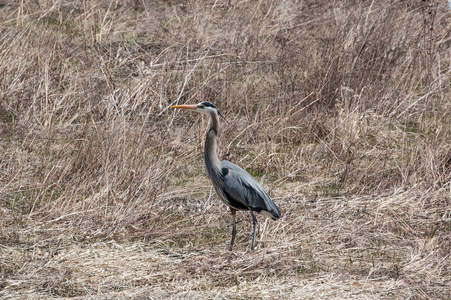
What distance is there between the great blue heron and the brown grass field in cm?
29

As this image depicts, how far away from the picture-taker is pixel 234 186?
15.9 feet

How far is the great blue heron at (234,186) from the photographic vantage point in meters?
4.82

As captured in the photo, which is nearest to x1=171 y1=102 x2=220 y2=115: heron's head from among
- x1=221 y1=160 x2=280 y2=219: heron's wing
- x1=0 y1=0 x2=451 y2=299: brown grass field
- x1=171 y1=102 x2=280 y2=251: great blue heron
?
x1=171 y1=102 x2=280 y2=251: great blue heron

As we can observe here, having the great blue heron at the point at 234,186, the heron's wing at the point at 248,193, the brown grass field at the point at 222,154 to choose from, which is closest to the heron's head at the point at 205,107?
the great blue heron at the point at 234,186

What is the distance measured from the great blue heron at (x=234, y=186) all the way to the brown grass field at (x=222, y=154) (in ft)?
0.94

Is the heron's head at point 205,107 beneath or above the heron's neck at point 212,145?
above

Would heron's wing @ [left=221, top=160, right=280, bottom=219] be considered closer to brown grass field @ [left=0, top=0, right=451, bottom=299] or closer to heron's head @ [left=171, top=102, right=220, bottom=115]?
brown grass field @ [left=0, top=0, right=451, bottom=299]

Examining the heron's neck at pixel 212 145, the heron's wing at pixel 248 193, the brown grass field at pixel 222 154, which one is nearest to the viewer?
the brown grass field at pixel 222 154

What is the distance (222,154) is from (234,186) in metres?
1.74

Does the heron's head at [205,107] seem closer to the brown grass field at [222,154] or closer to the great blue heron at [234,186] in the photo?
the great blue heron at [234,186]

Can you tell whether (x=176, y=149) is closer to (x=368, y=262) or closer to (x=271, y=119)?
(x=271, y=119)

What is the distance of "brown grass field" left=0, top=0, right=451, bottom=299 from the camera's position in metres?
4.32

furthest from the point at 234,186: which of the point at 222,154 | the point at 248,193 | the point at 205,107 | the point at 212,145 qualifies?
the point at 222,154

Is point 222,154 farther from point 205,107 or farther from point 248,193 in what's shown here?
point 248,193
